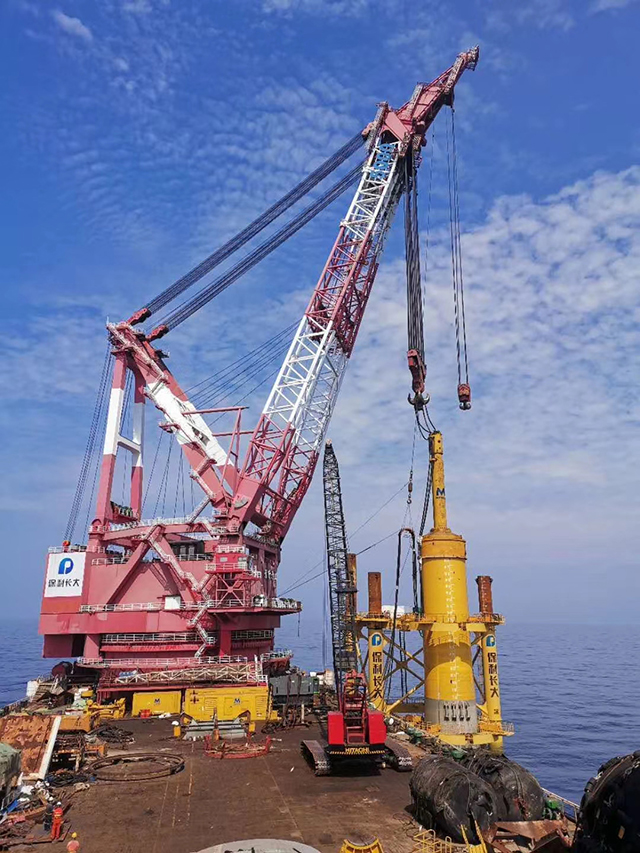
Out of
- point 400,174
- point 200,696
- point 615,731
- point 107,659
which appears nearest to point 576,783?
point 615,731

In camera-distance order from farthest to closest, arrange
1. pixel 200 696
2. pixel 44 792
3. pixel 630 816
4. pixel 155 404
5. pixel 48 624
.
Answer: pixel 155 404
pixel 48 624
pixel 200 696
pixel 44 792
pixel 630 816

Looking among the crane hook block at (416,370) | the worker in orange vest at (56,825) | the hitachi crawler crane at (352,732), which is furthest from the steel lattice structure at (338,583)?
the worker in orange vest at (56,825)

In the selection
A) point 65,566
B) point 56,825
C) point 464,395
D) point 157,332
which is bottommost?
point 56,825

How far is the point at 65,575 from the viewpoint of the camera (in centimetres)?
5125

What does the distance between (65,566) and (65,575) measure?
74 cm

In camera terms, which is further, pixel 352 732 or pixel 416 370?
pixel 416 370

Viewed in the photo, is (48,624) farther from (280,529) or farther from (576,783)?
(576,783)

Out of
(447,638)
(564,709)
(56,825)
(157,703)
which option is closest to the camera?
(56,825)

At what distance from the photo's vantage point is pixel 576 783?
47.0m

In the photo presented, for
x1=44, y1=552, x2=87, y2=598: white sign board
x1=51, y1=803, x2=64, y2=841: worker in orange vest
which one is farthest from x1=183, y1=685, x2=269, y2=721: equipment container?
x1=51, y1=803, x2=64, y2=841: worker in orange vest

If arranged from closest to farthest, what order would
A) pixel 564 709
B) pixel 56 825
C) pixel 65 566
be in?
pixel 56 825
pixel 65 566
pixel 564 709

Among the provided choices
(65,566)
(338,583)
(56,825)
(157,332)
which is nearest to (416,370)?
(338,583)

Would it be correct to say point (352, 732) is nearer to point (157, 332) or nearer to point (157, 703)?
point (157, 703)

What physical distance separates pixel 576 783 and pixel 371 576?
2251 cm
